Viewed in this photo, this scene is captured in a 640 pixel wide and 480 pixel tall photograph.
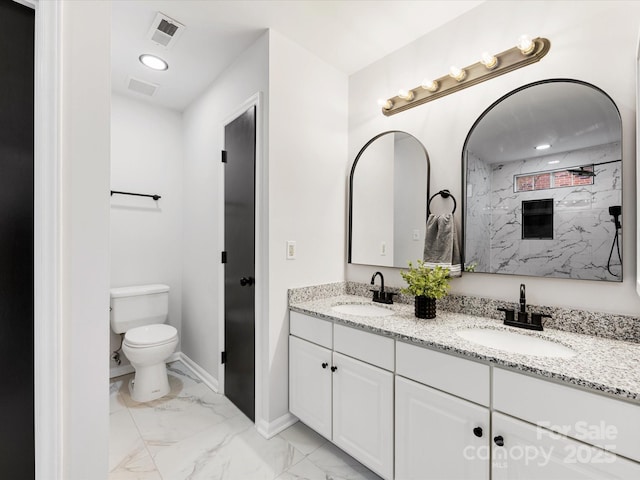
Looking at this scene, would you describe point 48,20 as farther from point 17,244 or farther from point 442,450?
point 442,450

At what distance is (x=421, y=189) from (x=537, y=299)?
2.91 ft

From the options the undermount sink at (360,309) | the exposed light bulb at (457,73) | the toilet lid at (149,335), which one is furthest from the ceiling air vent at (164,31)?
the toilet lid at (149,335)

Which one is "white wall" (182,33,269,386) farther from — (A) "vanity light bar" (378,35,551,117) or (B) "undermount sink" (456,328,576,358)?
(B) "undermount sink" (456,328,576,358)

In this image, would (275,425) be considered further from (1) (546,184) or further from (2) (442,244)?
(1) (546,184)

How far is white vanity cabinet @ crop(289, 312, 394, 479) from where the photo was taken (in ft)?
4.85

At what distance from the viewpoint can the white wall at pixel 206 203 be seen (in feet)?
7.45

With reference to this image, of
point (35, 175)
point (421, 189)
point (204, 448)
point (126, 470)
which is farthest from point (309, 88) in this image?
point (126, 470)

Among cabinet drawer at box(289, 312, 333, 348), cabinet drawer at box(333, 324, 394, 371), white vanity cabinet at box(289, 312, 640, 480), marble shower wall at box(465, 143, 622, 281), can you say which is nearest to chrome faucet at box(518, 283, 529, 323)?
marble shower wall at box(465, 143, 622, 281)

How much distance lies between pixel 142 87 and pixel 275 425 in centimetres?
288

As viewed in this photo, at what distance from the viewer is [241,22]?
186 cm

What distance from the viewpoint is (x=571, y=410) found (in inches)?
38.3

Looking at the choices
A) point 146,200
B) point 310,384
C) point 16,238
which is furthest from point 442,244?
point 146,200

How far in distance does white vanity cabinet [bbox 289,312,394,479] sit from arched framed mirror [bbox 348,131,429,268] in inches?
27.9

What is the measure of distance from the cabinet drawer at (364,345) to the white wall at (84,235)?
110 cm
